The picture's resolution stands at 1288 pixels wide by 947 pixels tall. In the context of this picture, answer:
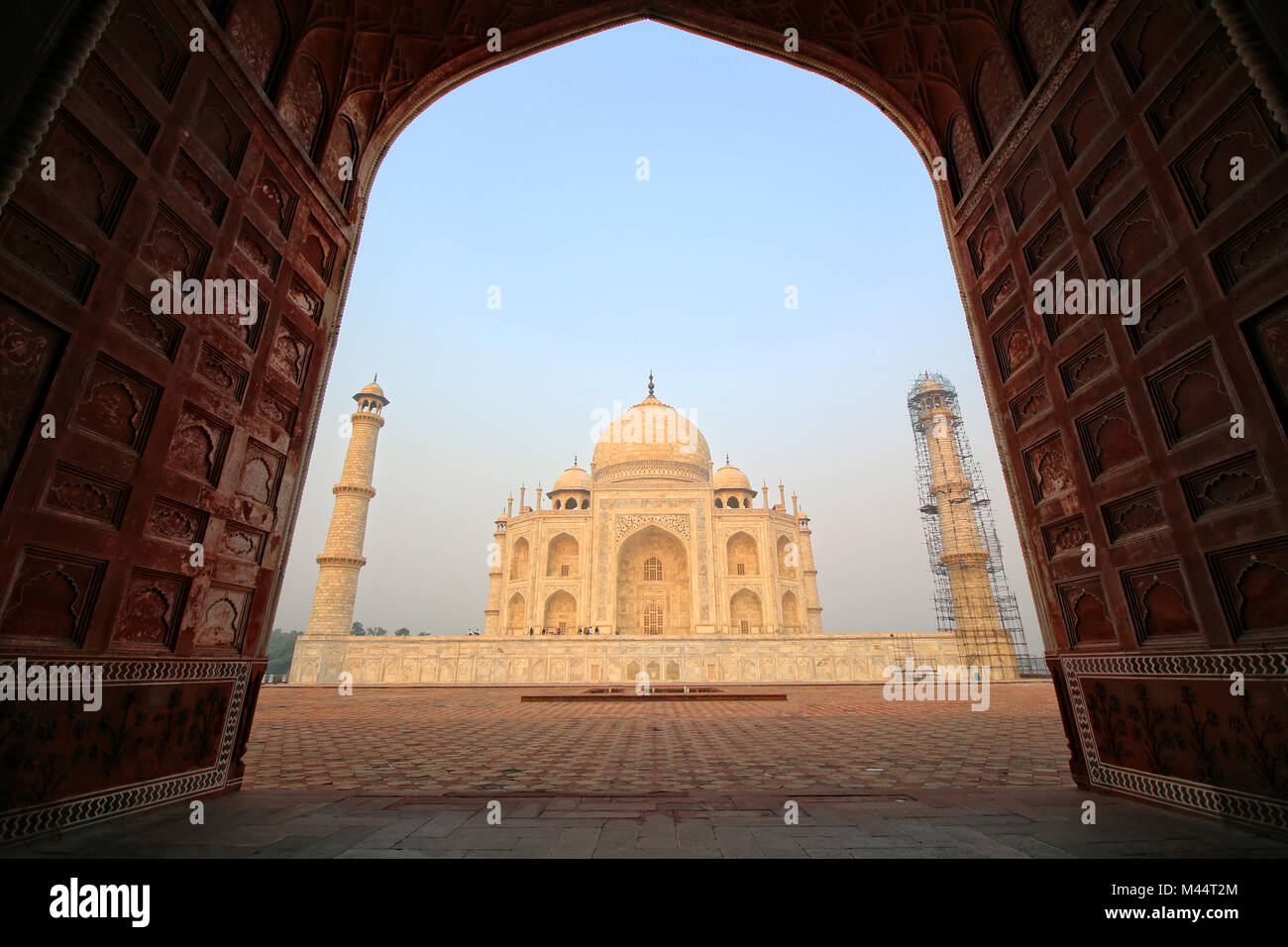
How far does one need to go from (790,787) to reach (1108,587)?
83.9 inches

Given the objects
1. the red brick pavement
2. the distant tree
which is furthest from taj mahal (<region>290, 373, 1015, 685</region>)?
the distant tree

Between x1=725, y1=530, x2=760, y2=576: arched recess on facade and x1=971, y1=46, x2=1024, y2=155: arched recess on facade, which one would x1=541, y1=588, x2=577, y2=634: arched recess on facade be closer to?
x1=725, y1=530, x2=760, y2=576: arched recess on facade

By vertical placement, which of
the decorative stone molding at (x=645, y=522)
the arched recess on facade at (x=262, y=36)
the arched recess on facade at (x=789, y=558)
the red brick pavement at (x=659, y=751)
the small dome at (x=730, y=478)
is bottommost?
the red brick pavement at (x=659, y=751)

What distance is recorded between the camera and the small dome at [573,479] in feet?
111

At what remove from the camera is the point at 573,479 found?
1348 inches

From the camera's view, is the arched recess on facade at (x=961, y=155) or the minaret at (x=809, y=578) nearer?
the arched recess on facade at (x=961, y=155)

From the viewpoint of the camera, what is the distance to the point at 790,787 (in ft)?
11.3

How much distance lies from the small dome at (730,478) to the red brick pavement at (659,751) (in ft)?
80.7

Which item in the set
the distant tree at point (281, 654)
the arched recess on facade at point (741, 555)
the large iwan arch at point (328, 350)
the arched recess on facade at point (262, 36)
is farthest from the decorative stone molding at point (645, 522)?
the distant tree at point (281, 654)

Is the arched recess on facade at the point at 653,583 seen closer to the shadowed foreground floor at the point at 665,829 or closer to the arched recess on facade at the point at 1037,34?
the arched recess on facade at the point at 1037,34
